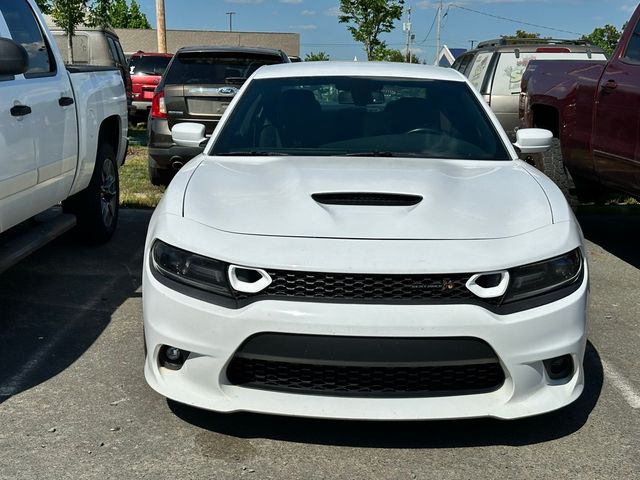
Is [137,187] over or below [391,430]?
below

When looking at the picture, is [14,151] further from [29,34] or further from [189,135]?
[29,34]

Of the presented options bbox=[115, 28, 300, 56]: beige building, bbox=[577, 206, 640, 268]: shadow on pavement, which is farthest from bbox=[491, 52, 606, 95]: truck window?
bbox=[115, 28, 300, 56]: beige building

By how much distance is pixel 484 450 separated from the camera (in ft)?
11.0

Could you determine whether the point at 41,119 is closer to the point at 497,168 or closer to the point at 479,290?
the point at 497,168

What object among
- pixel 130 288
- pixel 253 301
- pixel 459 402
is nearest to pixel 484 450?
pixel 459 402

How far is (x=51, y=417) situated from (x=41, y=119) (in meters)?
2.04

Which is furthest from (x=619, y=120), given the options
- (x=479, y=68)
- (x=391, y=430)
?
(x=479, y=68)

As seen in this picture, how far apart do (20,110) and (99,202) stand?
201cm

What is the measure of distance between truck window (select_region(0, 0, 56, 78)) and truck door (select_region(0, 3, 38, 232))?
0.68 feet

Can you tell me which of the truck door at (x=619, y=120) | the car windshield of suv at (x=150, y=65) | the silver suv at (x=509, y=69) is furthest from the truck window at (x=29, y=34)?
the car windshield of suv at (x=150, y=65)

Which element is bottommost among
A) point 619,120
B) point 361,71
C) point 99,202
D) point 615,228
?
point 615,228

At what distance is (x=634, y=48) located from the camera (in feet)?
20.6

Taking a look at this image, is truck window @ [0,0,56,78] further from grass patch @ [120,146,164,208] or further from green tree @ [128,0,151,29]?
Result: green tree @ [128,0,151,29]

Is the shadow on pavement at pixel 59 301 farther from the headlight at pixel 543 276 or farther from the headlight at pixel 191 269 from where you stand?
the headlight at pixel 543 276
